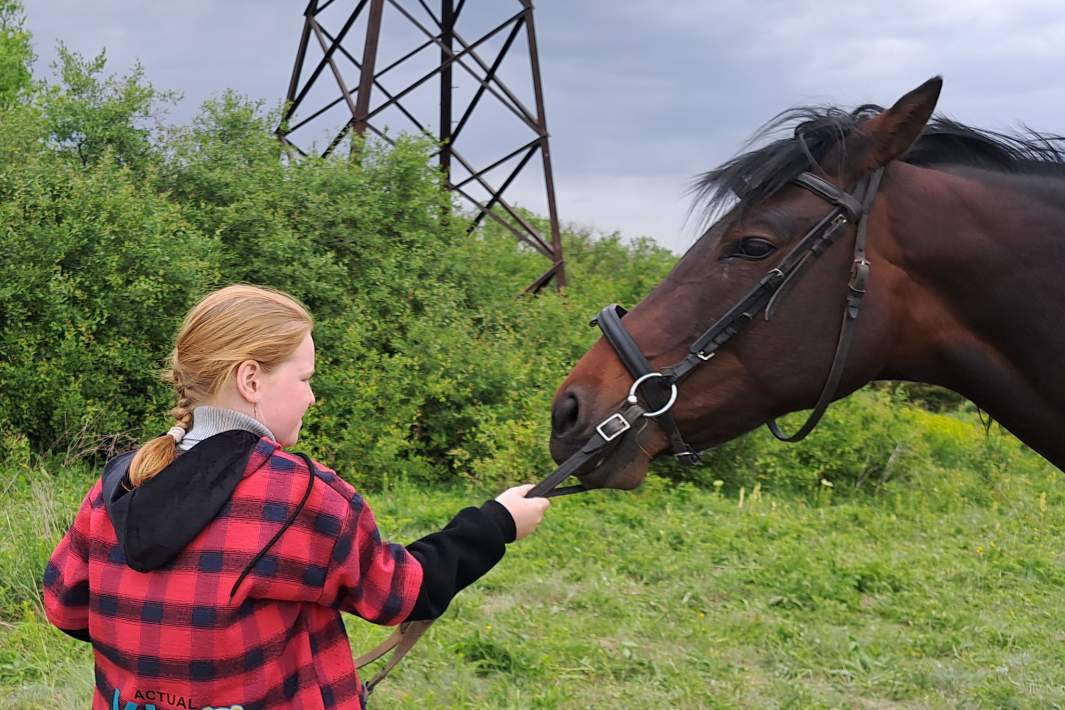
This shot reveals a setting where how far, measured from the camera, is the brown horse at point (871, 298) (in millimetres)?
2191

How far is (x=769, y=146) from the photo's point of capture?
7.74 ft

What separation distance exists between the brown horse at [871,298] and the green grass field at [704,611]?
1.58 meters

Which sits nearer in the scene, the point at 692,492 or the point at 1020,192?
the point at 1020,192

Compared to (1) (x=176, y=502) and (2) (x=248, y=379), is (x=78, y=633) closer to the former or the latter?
(1) (x=176, y=502)

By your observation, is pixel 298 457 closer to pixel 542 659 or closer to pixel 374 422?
pixel 542 659

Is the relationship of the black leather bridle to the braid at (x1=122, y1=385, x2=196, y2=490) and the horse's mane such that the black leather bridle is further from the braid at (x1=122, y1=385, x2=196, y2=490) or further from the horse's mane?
the braid at (x1=122, y1=385, x2=196, y2=490)

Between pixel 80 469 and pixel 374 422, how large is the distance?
2.17 m

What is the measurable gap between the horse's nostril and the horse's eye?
0.55 m

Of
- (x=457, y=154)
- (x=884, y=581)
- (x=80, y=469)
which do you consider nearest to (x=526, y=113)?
(x=457, y=154)

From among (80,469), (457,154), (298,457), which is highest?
(457,154)

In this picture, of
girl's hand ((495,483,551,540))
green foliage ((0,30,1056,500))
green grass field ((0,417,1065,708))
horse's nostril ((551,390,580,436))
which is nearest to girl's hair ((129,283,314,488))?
girl's hand ((495,483,551,540))

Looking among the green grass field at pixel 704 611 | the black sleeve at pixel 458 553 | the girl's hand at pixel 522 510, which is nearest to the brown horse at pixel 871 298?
the girl's hand at pixel 522 510

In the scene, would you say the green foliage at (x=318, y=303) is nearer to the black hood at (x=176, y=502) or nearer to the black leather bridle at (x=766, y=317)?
the black leather bridle at (x=766, y=317)

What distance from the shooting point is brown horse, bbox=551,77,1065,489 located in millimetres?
2191
